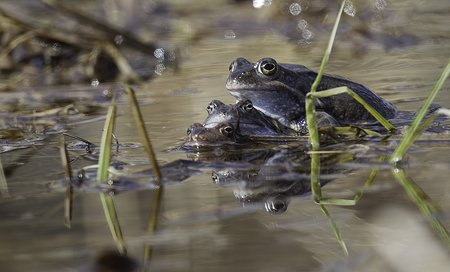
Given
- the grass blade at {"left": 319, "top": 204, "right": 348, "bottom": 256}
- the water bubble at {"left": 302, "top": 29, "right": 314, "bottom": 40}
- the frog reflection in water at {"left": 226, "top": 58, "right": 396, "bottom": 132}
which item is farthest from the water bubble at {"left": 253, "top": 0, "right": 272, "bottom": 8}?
the grass blade at {"left": 319, "top": 204, "right": 348, "bottom": 256}

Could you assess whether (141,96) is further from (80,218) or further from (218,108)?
(80,218)

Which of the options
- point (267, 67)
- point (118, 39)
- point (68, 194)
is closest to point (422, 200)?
point (68, 194)

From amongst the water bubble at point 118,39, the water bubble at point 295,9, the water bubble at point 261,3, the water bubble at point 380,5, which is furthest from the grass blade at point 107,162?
the water bubble at point 261,3

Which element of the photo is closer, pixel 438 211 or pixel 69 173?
pixel 438 211

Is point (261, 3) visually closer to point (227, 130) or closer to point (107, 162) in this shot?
point (227, 130)

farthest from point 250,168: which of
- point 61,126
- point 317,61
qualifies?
point 317,61

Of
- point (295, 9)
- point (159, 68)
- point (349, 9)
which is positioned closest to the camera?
point (159, 68)
